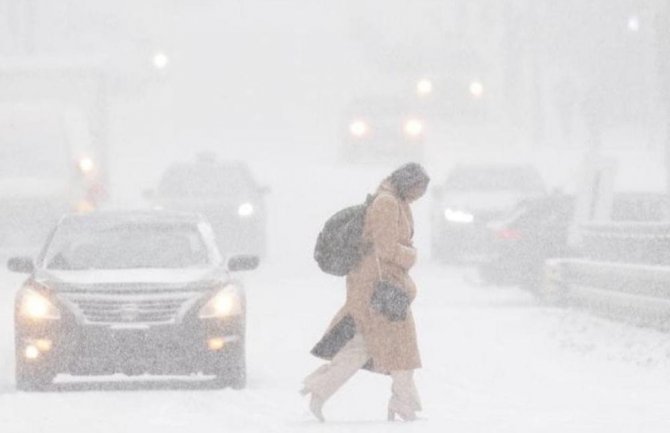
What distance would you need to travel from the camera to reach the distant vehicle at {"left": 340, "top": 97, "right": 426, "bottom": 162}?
68250 millimetres

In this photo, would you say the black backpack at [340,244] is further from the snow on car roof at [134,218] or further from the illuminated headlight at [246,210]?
the illuminated headlight at [246,210]

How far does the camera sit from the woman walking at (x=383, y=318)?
588 inches

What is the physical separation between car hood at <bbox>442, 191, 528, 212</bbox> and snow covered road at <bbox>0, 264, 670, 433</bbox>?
28.5ft

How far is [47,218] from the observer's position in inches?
1396

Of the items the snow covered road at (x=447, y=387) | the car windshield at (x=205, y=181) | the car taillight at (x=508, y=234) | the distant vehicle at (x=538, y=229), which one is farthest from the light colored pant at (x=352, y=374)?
the car windshield at (x=205, y=181)

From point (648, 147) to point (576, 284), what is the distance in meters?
59.3

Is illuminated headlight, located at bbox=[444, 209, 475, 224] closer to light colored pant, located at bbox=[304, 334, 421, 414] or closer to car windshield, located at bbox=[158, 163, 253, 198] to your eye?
car windshield, located at bbox=[158, 163, 253, 198]

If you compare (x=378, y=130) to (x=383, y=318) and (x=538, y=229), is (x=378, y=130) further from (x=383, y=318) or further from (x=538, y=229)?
(x=383, y=318)

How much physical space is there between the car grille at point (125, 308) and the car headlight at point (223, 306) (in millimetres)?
141

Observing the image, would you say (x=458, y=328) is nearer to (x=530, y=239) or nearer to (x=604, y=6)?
(x=530, y=239)

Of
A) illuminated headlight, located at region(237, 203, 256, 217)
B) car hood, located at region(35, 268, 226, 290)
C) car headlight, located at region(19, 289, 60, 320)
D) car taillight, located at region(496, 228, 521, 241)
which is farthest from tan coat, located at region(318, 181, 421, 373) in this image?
illuminated headlight, located at region(237, 203, 256, 217)

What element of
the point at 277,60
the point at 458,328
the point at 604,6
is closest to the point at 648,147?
the point at 604,6

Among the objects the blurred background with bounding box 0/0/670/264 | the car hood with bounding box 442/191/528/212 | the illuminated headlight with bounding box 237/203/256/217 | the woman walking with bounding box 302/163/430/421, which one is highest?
the woman walking with bounding box 302/163/430/421

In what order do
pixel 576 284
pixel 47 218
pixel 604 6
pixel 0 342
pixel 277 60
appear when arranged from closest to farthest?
pixel 0 342 < pixel 576 284 < pixel 47 218 < pixel 604 6 < pixel 277 60
